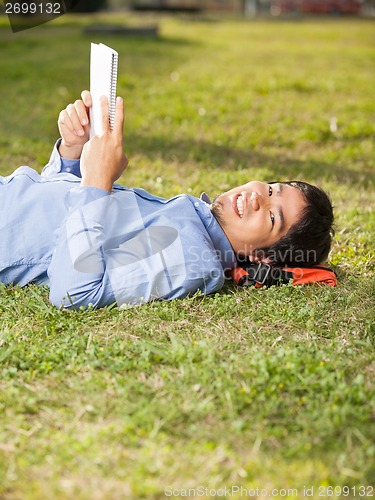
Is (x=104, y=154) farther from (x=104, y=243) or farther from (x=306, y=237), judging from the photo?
(x=306, y=237)

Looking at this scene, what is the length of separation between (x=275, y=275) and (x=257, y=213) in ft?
1.11

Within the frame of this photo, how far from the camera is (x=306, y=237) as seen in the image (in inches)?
131

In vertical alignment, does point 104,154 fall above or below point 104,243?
above

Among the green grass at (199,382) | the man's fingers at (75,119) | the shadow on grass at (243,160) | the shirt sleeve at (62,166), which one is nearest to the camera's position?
the green grass at (199,382)

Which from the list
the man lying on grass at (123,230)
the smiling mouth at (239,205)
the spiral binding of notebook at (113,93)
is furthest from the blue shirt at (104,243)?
the spiral binding of notebook at (113,93)

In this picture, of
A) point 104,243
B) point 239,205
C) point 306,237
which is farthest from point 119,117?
point 306,237

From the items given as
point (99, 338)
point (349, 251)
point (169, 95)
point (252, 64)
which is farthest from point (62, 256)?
point (252, 64)

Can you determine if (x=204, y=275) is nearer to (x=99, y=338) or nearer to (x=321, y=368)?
(x=99, y=338)

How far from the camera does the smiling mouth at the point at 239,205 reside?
10.8 feet

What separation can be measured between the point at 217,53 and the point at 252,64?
2.07 meters

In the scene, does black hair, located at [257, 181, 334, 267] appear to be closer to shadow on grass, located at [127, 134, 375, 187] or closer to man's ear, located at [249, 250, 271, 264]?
man's ear, located at [249, 250, 271, 264]

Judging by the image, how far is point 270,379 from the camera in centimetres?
249

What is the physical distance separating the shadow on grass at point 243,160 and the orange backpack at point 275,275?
1.85 m

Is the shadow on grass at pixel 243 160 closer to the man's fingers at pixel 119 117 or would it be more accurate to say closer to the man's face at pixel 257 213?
the man's face at pixel 257 213
